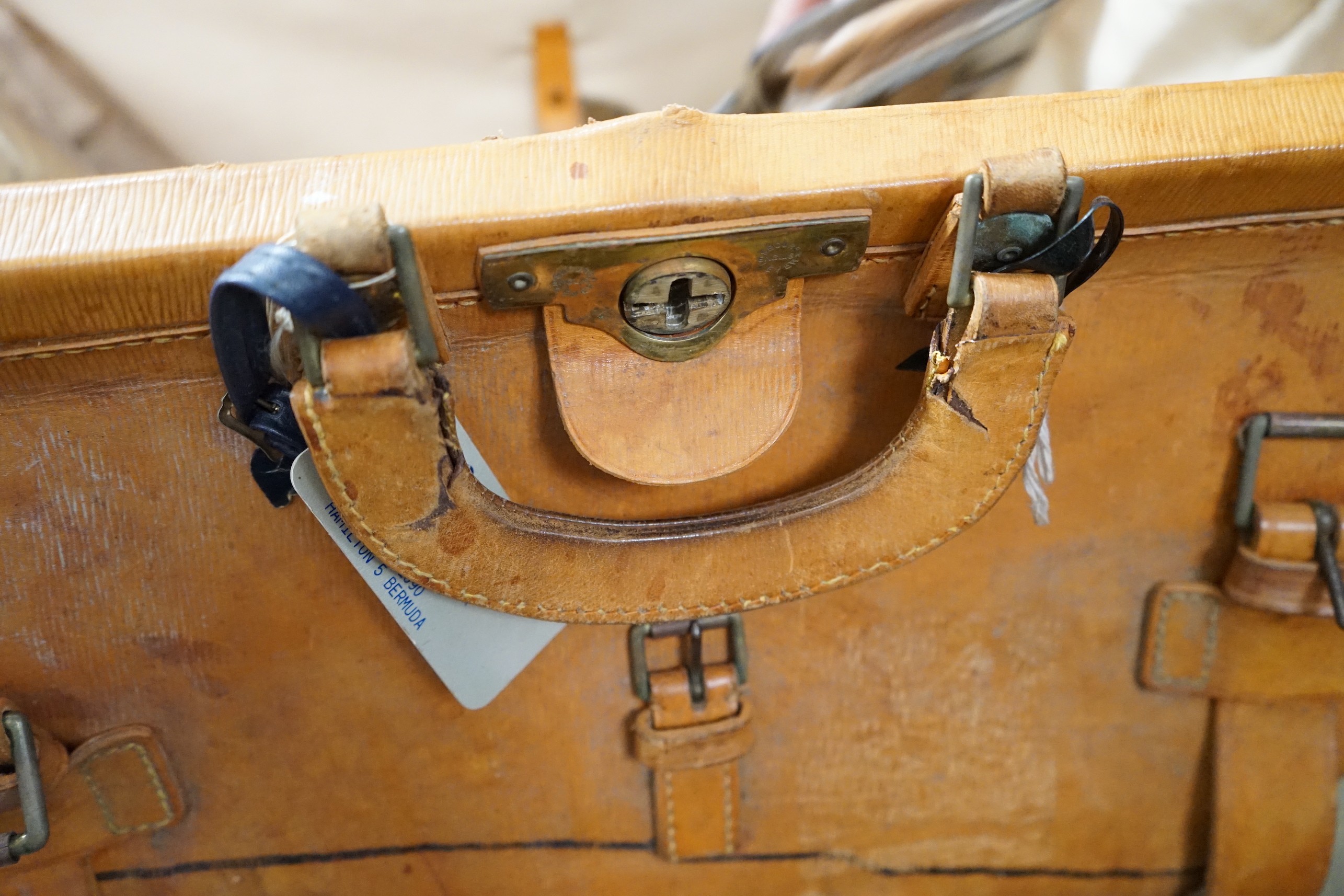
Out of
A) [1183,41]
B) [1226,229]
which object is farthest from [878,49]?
[1226,229]

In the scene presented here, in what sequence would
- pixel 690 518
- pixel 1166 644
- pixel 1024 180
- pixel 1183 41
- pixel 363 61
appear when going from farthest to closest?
pixel 363 61
pixel 1183 41
pixel 1166 644
pixel 690 518
pixel 1024 180

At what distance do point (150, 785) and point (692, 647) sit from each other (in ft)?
1.21

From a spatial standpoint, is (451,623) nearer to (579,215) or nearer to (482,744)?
(482,744)

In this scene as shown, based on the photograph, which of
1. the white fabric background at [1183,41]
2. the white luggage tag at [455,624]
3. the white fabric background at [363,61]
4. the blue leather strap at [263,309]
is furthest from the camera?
the white fabric background at [363,61]

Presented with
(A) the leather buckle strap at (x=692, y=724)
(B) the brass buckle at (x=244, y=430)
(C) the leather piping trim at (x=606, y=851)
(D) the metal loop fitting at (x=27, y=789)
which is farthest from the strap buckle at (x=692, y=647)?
(D) the metal loop fitting at (x=27, y=789)

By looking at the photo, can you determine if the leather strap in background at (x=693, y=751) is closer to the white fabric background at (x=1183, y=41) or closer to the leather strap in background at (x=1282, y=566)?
the leather strap in background at (x=1282, y=566)

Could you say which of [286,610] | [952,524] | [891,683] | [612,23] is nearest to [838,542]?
[952,524]

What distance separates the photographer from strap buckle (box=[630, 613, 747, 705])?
22.9 inches

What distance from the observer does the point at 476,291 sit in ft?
1.43

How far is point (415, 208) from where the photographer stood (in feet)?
1.31

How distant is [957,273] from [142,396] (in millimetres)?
433

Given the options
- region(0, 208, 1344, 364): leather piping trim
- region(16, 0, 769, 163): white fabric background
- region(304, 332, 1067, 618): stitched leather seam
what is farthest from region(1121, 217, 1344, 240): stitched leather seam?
region(16, 0, 769, 163): white fabric background

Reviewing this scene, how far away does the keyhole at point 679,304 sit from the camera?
1.43 feet

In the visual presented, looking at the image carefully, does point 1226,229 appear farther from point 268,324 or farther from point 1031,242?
point 268,324
